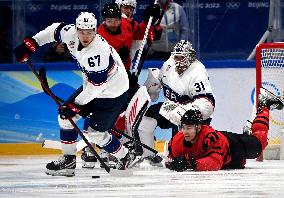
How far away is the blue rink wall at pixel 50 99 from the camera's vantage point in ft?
31.0

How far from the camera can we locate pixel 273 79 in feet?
28.8

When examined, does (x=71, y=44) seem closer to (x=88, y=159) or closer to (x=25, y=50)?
(x=25, y=50)

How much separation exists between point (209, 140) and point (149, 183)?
3.62 ft

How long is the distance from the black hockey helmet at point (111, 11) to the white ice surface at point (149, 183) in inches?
43.6

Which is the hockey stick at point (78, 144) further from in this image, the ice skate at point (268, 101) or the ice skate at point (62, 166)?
the ice skate at point (268, 101)

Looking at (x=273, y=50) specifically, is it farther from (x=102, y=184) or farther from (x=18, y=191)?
(x=18, y=191)

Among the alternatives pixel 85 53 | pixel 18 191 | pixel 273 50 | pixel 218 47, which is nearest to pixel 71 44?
pixel 85 53

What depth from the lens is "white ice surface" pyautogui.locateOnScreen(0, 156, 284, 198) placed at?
18.3ft

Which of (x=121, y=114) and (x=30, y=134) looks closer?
(x=121, y=114)

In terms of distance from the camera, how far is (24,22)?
Answer: 31.9ft

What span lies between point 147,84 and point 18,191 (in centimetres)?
263

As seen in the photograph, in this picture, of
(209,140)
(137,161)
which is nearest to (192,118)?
(209,140)

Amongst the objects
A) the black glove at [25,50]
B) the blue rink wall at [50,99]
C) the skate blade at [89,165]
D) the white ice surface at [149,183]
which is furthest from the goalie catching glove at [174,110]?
the blue rink wall at [50,99]

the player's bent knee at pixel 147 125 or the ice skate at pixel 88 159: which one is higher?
the player's bent knee at pixel 147 125
